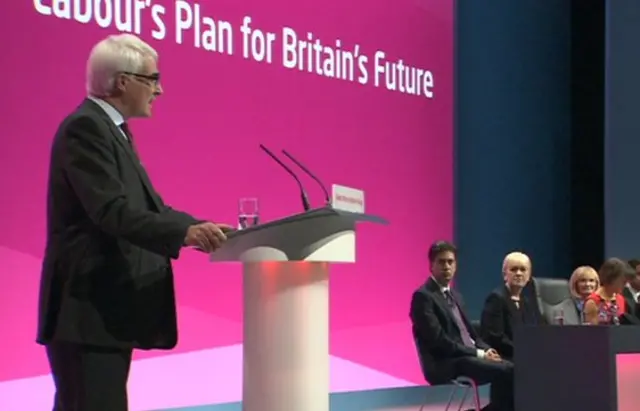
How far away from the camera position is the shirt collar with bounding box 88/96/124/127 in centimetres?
228

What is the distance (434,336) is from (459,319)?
350mm

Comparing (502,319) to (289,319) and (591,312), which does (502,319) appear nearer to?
(591,312)

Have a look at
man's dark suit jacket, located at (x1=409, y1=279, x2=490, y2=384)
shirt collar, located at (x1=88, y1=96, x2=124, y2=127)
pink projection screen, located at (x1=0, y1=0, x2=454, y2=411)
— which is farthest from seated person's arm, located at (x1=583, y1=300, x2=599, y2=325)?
shirt collar, located at (x1=88, y1=96, x2=124, y2=127)

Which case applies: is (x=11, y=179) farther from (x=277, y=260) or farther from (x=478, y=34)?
(x=478, y=34)

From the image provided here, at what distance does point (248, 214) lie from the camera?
297 cm

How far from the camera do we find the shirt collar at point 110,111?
2.28m

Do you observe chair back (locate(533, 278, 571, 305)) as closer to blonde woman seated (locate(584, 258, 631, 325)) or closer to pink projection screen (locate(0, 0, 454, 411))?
blonde woman seated (locate(584, 258, 631, 325))

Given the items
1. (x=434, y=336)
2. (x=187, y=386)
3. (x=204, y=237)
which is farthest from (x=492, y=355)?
(x=204, y=237)

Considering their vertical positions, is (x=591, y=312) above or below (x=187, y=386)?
above

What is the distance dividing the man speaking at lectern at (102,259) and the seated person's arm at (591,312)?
3100 millimetres

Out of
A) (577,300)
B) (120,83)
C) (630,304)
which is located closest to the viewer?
(120,83)

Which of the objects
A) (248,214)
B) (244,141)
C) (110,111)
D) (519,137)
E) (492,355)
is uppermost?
(519,137)

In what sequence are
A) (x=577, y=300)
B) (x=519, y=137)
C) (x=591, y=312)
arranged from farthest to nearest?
(x=519, y=137) < (x=577, y=300) < (x=591, y=312)

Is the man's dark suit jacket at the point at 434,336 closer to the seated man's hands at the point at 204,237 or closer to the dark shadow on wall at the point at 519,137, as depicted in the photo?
the dark shadow on wall at the point at 519,137
